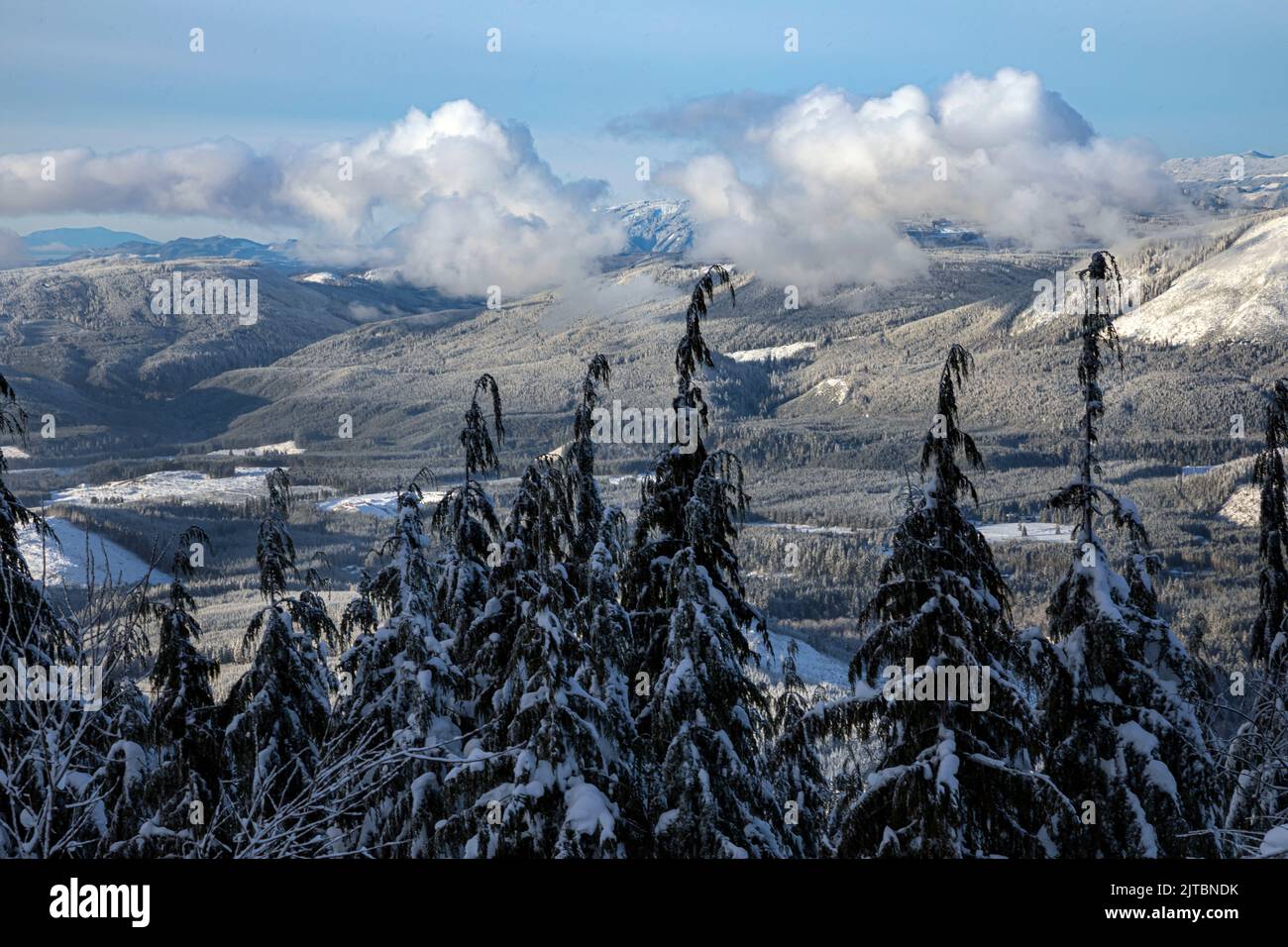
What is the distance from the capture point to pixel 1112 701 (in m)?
15.1

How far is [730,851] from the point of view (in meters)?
13.8

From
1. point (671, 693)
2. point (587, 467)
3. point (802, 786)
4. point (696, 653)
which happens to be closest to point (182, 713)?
point (587, 467)

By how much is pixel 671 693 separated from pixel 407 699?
5.39 m

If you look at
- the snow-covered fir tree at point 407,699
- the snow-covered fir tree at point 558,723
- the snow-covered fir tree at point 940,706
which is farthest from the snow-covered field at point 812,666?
the snow-covered fir tree at point 940,706

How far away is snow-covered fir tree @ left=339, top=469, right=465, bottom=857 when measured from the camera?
1656 centimetres

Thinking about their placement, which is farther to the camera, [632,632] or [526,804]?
[632,632]

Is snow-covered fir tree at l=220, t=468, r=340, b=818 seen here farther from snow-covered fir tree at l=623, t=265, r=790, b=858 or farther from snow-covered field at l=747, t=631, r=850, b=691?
snow-covered field at l=747, t=631, r=850, b=691

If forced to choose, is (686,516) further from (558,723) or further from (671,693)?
(558,723)

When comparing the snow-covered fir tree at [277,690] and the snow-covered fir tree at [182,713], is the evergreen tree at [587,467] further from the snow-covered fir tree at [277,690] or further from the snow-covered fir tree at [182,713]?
the snow-covered fir tree at [182,713]

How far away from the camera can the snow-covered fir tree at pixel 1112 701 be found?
48.3ft

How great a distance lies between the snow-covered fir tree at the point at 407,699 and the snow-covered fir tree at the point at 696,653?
127 inches
